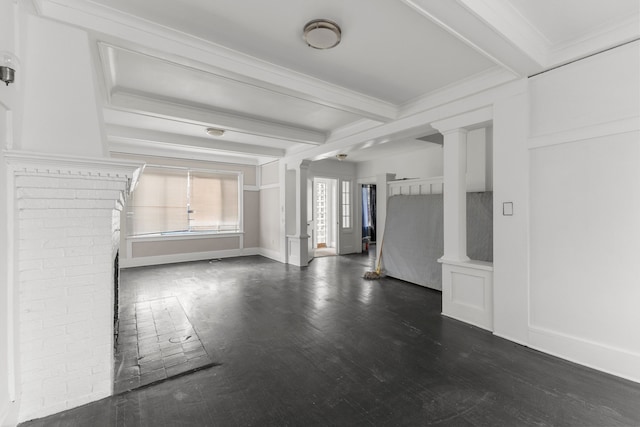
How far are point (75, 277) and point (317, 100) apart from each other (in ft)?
9.00

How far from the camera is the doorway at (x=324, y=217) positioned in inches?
338

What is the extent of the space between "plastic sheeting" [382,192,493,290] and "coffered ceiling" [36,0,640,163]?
4.52 ft

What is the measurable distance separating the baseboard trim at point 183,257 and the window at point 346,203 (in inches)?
104

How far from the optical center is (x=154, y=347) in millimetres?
2713

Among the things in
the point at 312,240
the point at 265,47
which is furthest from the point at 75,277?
the point at 312,240

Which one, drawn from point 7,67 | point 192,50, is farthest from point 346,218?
point 7,67

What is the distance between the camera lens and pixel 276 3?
197 centimetres

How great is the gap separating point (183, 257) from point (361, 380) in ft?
19.6

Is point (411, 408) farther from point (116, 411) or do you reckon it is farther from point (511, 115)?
point (511, 115)

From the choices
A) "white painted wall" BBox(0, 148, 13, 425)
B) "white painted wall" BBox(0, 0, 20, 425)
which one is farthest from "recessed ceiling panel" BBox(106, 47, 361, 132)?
"white painted wall" BBox(0, 148, 13, 425)

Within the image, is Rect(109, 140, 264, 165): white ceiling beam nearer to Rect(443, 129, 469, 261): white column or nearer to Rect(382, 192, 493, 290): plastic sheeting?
Rect(382, 192, 493, 290): plastic sheeting

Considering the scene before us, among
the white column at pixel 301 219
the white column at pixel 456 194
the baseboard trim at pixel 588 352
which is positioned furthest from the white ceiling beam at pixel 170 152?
the baseboard trim at pixel 588 352

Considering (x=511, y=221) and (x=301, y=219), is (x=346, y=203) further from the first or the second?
(x=511, y=221)

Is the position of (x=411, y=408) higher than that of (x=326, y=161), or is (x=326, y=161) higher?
(x=326, y=161)
